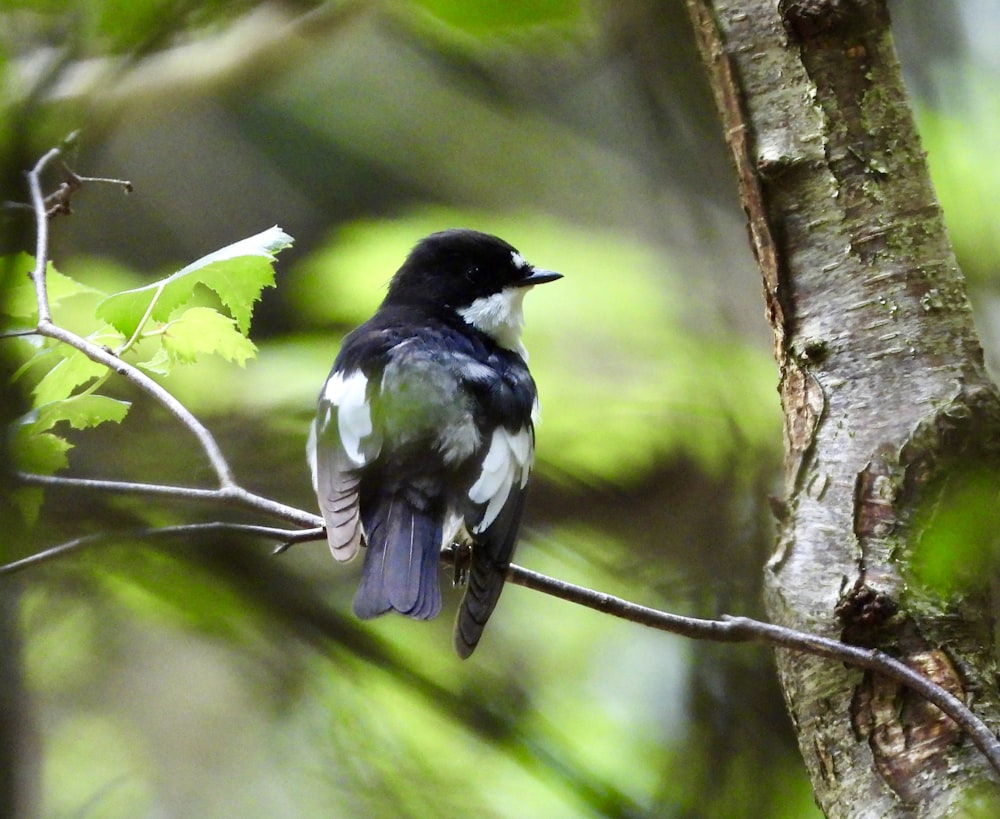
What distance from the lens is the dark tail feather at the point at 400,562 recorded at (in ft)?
5.09

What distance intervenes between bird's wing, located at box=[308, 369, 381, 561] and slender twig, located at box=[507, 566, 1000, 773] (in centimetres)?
38

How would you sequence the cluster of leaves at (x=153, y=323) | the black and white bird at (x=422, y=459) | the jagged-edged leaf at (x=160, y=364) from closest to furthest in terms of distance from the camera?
the cluster of leaves at (x=153, y=323), the jagged-edged leaf at (x=160, y=364), the black and white bird at (x=422, y=459)

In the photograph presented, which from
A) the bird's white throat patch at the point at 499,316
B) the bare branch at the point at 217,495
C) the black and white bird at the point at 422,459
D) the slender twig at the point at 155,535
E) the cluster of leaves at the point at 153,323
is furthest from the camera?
the bird's white throat patch at the point at 499,316

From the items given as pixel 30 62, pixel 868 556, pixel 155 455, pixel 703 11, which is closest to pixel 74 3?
pixel 30 62

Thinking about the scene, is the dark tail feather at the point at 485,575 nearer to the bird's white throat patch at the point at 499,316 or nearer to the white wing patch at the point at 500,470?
the white wing patch at the point at 500,470

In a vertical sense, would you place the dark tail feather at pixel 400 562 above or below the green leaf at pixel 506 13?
below

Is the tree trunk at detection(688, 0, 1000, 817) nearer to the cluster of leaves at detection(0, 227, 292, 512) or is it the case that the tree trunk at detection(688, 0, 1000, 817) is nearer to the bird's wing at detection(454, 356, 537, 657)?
the bird's wing at detection(454, 356, 537, 657)

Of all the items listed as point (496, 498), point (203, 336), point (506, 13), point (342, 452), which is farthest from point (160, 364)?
point (506, 13)

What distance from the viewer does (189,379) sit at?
99.3 inches

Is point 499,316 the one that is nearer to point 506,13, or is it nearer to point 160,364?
point 160,364

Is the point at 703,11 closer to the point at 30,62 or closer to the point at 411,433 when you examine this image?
the point at 411,433

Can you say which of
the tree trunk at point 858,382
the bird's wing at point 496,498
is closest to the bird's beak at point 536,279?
the bird's wing at point 496,498

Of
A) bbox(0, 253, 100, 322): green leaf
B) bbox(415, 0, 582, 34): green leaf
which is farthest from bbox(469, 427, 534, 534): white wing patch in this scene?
bbox(415, 0, 582, 34): green leaf

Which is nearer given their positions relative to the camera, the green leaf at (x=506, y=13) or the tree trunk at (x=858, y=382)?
the green leaf at (x=506, y=13)
